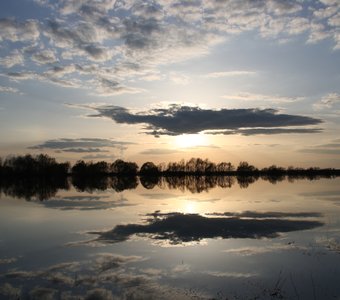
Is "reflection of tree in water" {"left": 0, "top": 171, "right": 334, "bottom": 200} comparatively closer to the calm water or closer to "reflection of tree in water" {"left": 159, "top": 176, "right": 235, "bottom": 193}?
"reflection of tree in water" {"left": 159, "top": 176, "right": 235, "bottom": 193}

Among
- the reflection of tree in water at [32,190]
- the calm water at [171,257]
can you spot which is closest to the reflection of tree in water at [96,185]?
the reflection of tree in water at [32,190]

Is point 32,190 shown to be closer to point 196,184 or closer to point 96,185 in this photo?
point 96,185

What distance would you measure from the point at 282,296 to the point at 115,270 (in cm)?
508

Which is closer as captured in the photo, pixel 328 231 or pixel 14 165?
pixel 328 231

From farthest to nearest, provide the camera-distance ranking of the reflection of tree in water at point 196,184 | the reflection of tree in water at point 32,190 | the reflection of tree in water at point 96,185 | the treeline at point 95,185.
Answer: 1. the reflection of tree in water at point 196,184
2. the reflection of tree in water at point 96,185
3. the treeline at point 95,185
4. the reflection of tree in water at point 32,190

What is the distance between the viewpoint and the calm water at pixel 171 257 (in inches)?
413

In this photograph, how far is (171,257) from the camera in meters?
14.3

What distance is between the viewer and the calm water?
10.5 metres

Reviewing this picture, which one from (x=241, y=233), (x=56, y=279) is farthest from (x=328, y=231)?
(x=56, y=279)

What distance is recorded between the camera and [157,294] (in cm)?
1019

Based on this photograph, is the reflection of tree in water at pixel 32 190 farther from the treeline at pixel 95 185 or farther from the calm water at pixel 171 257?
the calm water at pixel 171 257

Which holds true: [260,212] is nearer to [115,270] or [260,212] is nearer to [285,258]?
[285,258]

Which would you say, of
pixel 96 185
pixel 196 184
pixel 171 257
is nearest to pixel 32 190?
pixel 96 185

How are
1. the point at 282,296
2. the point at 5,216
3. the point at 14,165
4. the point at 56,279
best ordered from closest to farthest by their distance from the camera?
the point at 282,296 < the point at 56,279 < the point at 5,216 < the point at 14,165
